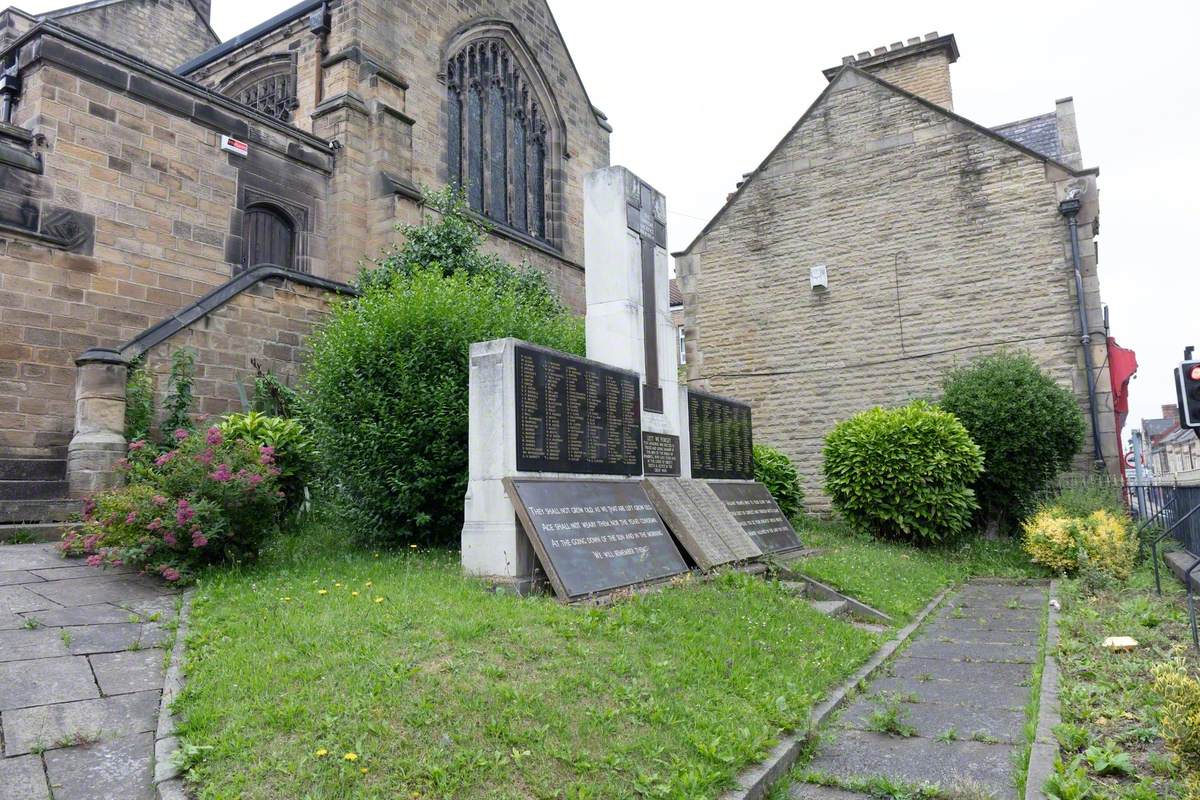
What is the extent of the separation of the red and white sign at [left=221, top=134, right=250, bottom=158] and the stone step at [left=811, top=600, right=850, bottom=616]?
1273 cm

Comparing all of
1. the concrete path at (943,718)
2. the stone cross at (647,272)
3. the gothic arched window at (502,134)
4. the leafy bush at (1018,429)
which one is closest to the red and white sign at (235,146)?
the gothic arched window at (502,134)

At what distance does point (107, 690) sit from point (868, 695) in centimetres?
457

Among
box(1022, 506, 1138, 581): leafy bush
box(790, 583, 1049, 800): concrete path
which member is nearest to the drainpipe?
box(1022, 506, 1138, 581): leafy bush

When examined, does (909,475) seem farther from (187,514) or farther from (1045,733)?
(187,514)

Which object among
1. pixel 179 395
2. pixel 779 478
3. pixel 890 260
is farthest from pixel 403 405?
pixel 890 260

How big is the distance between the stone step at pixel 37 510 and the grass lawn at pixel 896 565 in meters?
8.00

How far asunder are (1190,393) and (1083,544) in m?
6.39

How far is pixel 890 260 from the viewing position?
51.9 feet

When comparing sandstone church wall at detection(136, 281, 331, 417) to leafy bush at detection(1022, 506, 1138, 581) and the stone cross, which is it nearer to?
the stone cross

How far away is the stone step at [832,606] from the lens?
24.3 ft

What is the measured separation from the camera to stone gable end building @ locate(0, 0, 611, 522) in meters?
10.4

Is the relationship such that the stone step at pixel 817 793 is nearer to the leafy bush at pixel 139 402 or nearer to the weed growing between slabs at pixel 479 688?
the weed growing between slabs at pixel 479 688

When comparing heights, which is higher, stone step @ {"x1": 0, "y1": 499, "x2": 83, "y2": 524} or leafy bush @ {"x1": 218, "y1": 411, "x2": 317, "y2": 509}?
leafy bush @ {"x1": 218, "y1": 411, "x2": 317, "y2": 509}

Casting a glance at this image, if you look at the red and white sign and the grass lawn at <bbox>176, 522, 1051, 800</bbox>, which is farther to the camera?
the red and white sign
